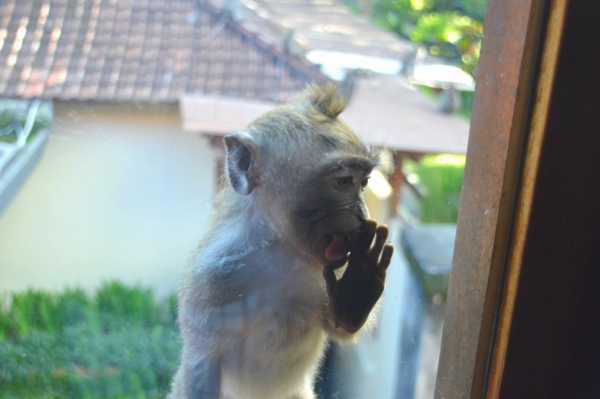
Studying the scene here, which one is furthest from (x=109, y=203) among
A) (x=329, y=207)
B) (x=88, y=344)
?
(x=329, y=207)

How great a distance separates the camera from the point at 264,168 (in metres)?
1.25

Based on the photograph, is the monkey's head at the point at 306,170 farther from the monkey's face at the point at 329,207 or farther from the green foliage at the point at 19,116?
the green foliage at the point at 19,116

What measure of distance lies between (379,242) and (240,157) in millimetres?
390

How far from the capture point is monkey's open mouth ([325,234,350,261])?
109cm

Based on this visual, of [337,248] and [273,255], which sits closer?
[337,248]

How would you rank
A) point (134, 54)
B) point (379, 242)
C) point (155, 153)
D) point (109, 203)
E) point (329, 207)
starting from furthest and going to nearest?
point (134, 54)
point (109, 203)
point (155, 153)
point (329, 207)
point (379, 242)

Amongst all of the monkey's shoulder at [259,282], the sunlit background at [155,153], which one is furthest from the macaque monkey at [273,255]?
the sunlit background at [155,153]

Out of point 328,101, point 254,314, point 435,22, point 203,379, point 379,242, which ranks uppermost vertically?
point 435,22

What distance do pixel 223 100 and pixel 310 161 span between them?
527 millimetres

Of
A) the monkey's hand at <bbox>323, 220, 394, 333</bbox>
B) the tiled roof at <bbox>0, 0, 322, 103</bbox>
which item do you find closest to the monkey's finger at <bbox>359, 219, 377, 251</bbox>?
the monkey's hand at <bbox>323, 220, 394, 333</bbox>

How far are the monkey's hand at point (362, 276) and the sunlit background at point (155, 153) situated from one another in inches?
6.8

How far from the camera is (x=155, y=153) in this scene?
135cm

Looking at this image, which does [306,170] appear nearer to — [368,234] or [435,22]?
[368,234]

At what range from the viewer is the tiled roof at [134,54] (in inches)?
53.1
